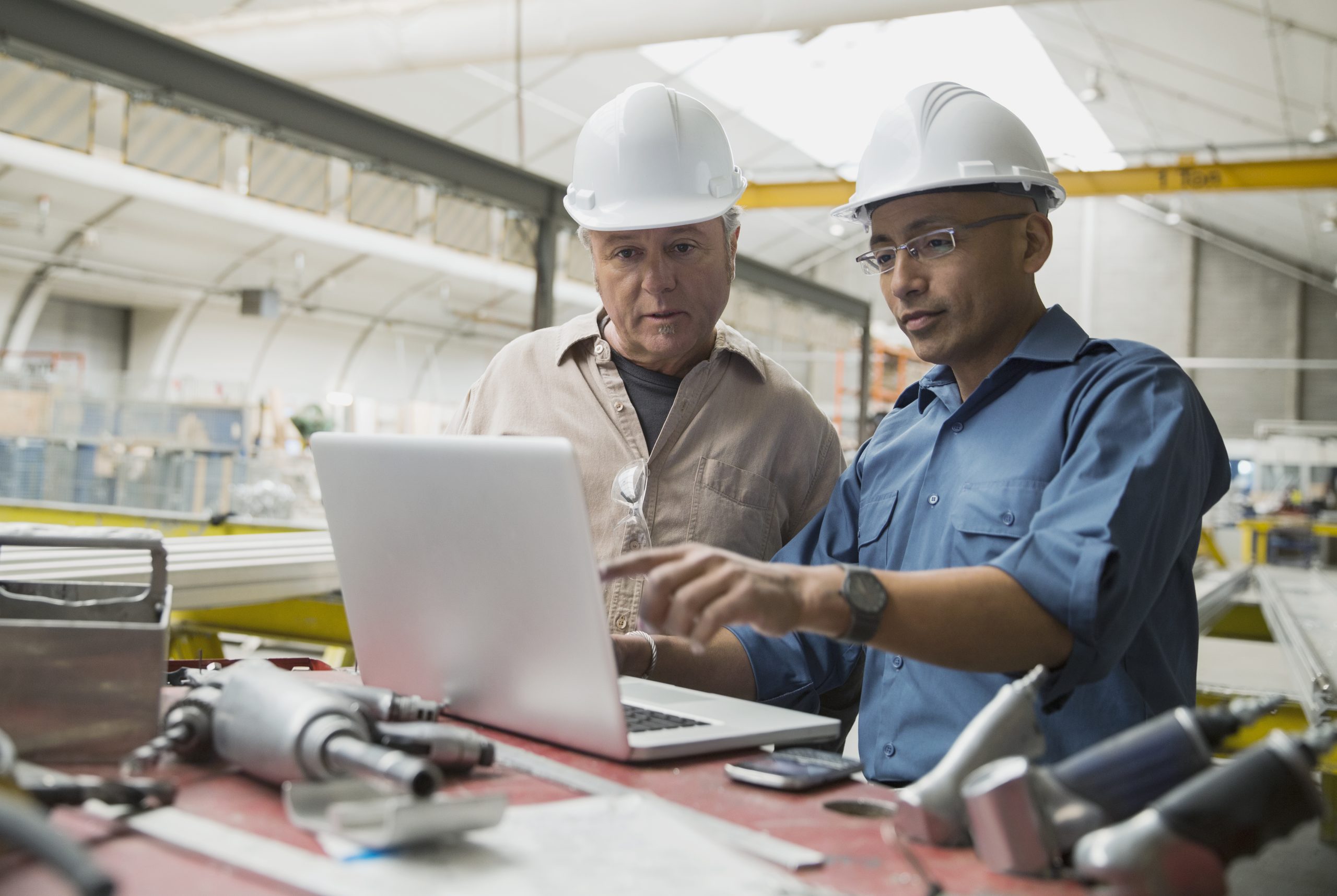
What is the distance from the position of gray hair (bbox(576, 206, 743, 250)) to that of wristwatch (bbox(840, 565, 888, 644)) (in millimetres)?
1108

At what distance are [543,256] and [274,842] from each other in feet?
14.9

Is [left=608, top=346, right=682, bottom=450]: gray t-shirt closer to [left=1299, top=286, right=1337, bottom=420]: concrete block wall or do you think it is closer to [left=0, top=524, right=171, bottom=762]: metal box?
[left=0, top=524, right=171, bottom=762]: metal box

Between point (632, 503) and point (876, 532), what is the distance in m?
0.50

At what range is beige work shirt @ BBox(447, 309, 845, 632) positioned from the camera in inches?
80.0

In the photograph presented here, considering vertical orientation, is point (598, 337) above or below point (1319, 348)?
below

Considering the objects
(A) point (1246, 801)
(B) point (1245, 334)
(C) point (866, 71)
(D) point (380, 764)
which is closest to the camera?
(A) point (1246, 801)

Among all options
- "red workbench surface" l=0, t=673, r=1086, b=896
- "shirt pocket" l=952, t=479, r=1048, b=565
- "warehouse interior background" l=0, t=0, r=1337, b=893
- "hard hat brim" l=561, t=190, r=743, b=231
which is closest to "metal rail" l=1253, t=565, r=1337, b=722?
"warehouse interior background" l=0, t=0, r=1337, b=893

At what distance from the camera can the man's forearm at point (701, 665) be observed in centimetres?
157

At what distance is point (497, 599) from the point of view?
117 cm

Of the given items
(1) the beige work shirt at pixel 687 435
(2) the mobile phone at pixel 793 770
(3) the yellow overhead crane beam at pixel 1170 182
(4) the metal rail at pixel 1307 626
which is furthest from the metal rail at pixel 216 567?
(3) the yellow overhead crane beam at pixel 1170 182

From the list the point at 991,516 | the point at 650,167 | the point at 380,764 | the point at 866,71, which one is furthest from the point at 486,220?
the point at 380,764

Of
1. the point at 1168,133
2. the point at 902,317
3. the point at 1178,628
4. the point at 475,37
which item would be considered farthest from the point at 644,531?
the point at 1168,133

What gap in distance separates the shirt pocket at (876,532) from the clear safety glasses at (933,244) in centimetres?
36

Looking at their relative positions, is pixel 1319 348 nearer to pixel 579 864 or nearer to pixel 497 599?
pixel 497 599
